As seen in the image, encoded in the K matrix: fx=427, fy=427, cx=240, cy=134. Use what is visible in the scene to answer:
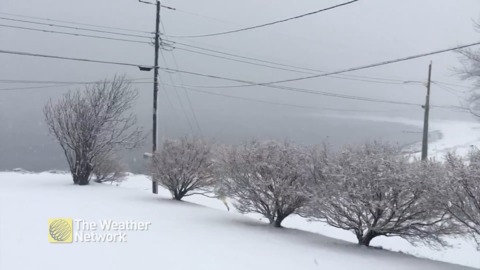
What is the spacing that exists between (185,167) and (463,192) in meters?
9.38

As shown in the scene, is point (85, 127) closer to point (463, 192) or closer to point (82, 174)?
point (82, 174)

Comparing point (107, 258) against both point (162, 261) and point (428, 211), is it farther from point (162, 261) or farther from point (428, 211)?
point (428, 211)

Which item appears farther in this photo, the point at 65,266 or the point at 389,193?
the point at 389,193

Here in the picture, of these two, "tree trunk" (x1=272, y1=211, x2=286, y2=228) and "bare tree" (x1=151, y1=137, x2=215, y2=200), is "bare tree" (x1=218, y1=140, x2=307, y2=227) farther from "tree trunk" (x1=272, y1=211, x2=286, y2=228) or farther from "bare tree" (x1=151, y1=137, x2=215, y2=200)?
"bare tree" (x1=151, y1=137, x2=215, y2=200)

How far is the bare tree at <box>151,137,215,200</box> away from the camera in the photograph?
1495 centimetres

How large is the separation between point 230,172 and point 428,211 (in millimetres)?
5310

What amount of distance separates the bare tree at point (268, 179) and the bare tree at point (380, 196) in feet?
3.36

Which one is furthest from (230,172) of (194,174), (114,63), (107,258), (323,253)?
(114,63)

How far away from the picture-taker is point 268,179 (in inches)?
446

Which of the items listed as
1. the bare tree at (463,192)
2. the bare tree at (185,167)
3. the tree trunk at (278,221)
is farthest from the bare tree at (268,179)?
the bare tree at (463,192)

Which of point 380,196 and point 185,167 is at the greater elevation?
point 380,196

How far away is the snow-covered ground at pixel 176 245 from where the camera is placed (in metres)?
6.20

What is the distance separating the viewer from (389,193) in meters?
9.15

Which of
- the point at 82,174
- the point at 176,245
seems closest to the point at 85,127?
the point at 82,174
